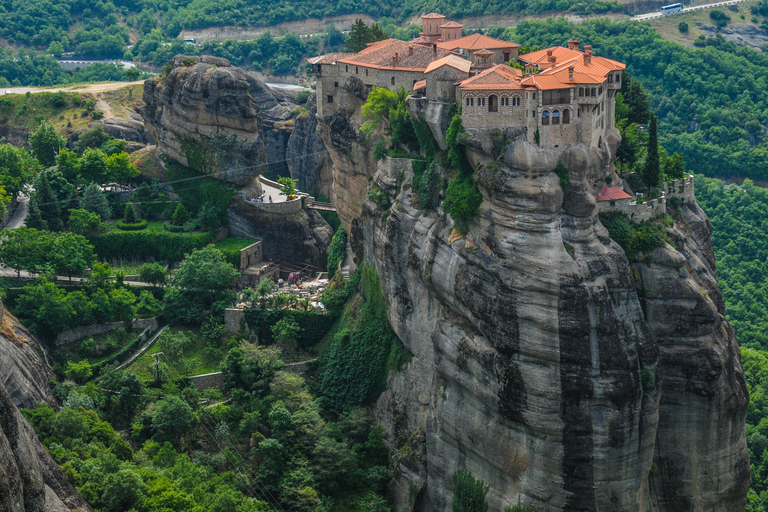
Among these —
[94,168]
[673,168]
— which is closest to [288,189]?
[94,168]

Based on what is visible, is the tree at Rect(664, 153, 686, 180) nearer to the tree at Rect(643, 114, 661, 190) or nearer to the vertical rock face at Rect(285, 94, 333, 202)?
the tree at Rect(643, 114, 661, 190)

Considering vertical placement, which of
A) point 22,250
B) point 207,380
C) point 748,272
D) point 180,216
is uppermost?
point 22,250

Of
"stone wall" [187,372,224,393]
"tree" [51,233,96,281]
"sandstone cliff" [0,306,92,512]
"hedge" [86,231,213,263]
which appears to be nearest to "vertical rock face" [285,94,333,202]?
"hedge" [86,231,213,263]

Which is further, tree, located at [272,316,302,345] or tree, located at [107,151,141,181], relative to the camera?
tree, located at [107,151,141,181]

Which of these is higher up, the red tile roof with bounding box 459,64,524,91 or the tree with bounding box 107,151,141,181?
the red tile roof with bounding box 459,64,524,91

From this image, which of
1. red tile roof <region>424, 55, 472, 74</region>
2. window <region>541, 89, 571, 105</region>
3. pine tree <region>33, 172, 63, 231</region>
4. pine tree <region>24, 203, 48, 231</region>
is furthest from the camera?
pine tree <region>33, 172, 63, 231</region>

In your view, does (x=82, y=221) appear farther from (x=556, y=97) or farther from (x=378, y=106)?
(x=556, y=97)
